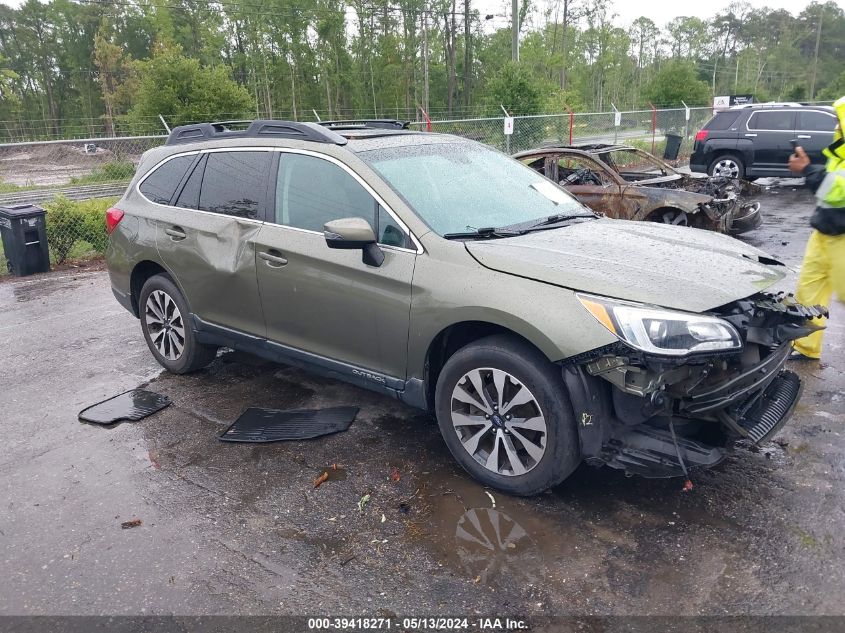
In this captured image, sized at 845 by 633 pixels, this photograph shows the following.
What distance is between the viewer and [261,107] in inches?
1826

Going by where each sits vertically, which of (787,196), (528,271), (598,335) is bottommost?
(787,196)

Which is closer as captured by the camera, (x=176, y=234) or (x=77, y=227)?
(x=176, y=234)

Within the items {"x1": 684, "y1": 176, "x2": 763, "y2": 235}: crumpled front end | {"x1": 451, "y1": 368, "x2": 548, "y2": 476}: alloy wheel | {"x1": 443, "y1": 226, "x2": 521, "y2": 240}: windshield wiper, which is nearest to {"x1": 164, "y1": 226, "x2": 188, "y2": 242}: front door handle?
{"x1": 443, "y1": 226, "x2": 521, "y2": 240}: windshield wiper

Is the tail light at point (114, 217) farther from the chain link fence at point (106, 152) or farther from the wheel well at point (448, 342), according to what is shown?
the chain link fence at point (106, 152)

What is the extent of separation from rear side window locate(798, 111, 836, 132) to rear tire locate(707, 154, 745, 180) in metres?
1.35

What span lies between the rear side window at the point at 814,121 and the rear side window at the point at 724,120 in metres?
1.26

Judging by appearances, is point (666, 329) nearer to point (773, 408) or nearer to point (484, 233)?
point (773, 408)

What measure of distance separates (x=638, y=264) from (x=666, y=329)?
0.53 metres

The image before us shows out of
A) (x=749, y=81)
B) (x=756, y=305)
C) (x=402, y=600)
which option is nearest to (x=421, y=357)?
(x=402, y=600)

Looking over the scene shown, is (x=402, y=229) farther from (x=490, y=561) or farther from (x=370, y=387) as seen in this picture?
(x=490, y=561)

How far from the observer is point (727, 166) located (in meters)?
14.8

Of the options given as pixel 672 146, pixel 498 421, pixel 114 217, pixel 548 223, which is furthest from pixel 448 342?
pixel 672 146

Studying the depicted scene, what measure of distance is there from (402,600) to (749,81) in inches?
3044

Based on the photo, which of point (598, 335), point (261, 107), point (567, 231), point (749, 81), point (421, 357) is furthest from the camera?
point (749, 81)
